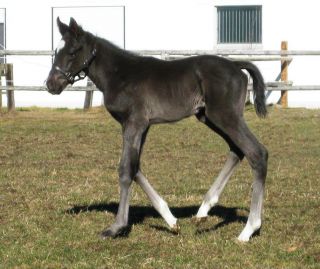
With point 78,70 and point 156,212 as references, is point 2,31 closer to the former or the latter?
point 156,212


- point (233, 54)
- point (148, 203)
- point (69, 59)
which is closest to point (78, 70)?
point (69, 59)

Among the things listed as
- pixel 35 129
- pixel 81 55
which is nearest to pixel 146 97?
pixel 81 55

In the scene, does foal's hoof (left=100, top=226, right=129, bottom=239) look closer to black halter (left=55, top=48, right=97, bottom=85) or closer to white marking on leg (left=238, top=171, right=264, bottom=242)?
white marking on leg (left=238, top=171, right=264, bottom=242)

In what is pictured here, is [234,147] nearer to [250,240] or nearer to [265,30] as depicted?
[250,240]

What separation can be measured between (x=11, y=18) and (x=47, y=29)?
1134 mm

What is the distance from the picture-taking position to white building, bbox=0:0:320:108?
71.5 feet

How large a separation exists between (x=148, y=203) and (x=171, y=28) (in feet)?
44.8

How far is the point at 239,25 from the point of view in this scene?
22.5 metres

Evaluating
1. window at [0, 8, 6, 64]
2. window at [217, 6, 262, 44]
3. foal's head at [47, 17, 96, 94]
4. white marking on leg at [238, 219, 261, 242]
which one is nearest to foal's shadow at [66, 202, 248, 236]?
white marking on leg at [238, 219, 261, 242]

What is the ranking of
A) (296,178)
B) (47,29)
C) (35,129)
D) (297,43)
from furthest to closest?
1. (47,29)
2. (297,43)
3. (35,129)
4. (296,178)

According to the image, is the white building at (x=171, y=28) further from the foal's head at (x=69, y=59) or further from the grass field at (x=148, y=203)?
the foal's head at (x=69, y=59)

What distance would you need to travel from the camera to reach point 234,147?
7691mm

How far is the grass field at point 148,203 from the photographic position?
267 inches

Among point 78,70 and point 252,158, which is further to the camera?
point 78,70
